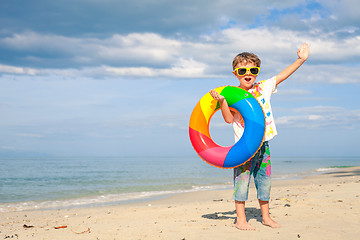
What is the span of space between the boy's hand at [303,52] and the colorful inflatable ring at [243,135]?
78 centimetres

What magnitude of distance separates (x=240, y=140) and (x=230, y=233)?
3.26 feet

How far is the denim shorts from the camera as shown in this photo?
3979 millimetres

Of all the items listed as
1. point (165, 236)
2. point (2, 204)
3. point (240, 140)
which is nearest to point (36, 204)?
point (2, 204)

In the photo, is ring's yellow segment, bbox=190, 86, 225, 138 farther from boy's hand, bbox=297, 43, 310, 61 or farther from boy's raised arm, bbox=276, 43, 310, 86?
boy's hand, bbox=297, 43, 310, 61

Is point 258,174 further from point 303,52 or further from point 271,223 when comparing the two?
point 303,52

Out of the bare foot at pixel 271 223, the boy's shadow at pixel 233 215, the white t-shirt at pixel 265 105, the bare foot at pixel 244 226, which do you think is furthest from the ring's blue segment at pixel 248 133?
the boy's shadow at pixel 233 215

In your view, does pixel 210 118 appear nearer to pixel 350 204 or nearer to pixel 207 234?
pixel 207 234

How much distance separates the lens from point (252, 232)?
12.5ft

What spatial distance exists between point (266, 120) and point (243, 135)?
348mm

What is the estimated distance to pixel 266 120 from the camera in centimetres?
397

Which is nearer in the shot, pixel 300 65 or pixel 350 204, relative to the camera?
pixel 300 65

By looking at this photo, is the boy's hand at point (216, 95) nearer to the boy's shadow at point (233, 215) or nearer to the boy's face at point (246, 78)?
the boy's face at point (246, 78)

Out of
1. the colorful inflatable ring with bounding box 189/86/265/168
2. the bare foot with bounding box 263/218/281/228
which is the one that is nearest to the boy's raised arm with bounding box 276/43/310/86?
the colorful inflatable ring with bounding box 189/86/265/168

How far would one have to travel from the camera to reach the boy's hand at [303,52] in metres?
4.02
